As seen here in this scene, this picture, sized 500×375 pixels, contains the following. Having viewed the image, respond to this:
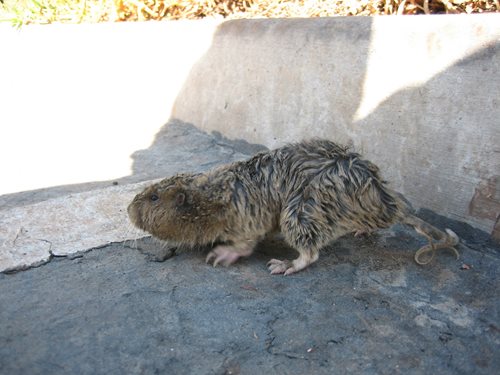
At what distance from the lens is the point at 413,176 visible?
3.80 meters

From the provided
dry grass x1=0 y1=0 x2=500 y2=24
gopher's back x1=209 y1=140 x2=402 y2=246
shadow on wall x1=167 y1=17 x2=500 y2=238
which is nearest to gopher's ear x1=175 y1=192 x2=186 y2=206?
gopher's back x1=209 y1=140 x2=402 y2=246

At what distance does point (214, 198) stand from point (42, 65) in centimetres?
493

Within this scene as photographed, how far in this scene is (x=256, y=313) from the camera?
2.90 metres

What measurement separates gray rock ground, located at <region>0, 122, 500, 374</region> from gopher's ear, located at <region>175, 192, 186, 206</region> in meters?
0.43

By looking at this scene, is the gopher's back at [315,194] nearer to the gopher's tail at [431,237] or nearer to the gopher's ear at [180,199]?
the gopher's tail at [431,237]

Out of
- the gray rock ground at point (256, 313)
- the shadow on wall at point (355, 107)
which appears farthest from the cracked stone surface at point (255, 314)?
the shadow on wall at point (355, 107)

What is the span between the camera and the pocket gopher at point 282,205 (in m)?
3.24

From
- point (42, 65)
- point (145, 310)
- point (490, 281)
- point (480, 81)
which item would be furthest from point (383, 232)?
point (42, 65)

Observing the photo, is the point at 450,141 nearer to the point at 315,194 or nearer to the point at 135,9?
the point at 315,194

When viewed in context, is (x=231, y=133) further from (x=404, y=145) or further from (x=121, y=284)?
(x=121, y=284)

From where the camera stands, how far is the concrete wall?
136 inches

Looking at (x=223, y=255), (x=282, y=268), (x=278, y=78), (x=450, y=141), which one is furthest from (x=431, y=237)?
(x=278, y=78)

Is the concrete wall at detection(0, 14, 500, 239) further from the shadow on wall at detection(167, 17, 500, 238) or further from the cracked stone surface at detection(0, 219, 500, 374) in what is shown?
the cracked stone surface at detection(0, 219, 500, 374)

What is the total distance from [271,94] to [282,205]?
82.9 inches
